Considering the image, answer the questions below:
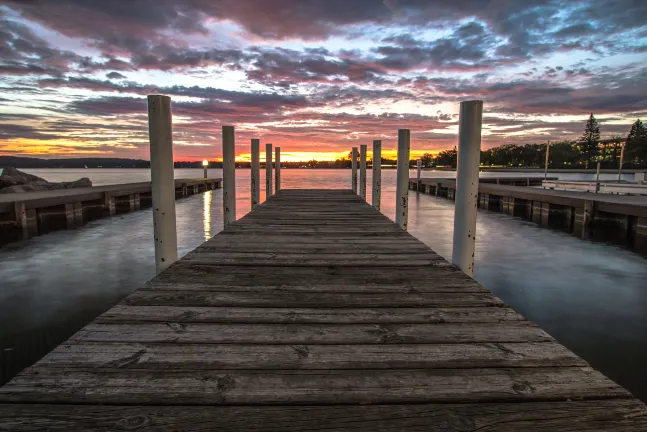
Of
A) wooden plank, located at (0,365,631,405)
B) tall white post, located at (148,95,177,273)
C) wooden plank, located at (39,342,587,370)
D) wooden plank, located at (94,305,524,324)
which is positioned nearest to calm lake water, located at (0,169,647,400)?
tall white post, located at (148,95,177,273)

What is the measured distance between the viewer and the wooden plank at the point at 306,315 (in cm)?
218

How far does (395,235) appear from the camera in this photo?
5.00 metres

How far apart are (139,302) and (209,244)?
1843 millimetres

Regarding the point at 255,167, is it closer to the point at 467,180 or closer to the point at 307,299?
the point at 467,180

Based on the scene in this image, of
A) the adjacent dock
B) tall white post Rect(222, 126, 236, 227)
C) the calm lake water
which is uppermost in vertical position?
tall white post Rect(222, 126, 236, 227)

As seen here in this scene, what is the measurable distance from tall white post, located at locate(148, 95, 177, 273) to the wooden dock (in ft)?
3.59

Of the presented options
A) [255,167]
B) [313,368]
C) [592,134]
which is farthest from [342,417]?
[592,134]

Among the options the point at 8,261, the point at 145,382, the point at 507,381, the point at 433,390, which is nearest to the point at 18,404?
the point at 145,382

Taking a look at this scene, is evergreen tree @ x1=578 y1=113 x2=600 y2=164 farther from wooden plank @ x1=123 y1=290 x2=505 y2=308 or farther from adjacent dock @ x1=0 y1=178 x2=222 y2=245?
wooden plank @ x1=123 y1=290 x2=505 y2=308

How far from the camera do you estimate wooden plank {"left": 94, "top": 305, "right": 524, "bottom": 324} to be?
218 centimetres

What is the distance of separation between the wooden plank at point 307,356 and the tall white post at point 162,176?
210 centimetres

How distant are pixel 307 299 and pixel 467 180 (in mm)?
2285

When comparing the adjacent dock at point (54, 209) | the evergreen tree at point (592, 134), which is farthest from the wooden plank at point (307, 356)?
the evergreen tree at point (592, 134)

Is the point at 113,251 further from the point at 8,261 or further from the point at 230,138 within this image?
the point at 230,138
